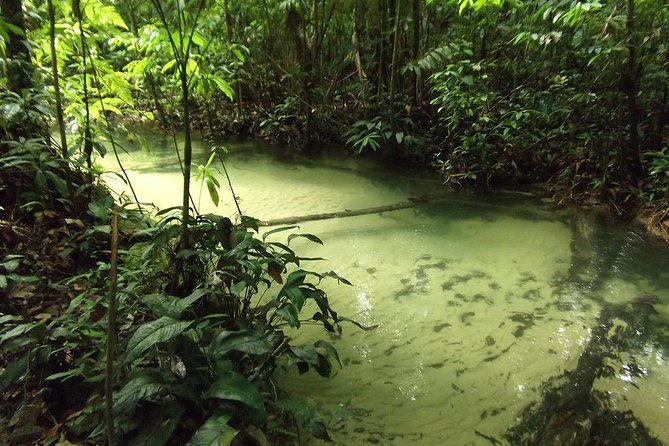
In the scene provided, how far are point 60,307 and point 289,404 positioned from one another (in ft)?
4.29

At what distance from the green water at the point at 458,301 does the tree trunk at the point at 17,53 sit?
2.91 ft

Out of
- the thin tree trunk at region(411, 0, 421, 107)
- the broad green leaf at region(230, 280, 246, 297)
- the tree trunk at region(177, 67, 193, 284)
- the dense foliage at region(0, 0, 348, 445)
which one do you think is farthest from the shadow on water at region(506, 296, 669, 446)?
the thin tree trunk at region(411, 0, 421, 107)

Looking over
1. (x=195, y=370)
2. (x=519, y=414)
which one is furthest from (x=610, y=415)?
(x=195, y=370)

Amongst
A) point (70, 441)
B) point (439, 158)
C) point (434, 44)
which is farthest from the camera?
point (434, 44)

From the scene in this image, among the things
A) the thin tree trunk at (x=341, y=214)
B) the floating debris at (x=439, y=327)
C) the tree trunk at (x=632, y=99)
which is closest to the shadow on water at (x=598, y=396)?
the floating debris at (x=439, y=327)

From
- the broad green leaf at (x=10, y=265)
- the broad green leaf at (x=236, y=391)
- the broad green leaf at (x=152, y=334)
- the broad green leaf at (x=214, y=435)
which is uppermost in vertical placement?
the broad green leaf at (x=152, y=334)

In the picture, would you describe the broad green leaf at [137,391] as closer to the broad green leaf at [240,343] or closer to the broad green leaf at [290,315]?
the broad green leaf at [240,343]

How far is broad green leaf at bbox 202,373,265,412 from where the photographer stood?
4.40 ft

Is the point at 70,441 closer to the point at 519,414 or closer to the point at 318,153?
the point at 519,414

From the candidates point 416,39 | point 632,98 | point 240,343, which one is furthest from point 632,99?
point 240,343

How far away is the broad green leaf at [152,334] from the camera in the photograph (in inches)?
53.9

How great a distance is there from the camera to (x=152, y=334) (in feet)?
4.69

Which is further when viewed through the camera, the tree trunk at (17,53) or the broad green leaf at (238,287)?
the tree trunk at (17,53)

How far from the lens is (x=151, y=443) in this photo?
4.33 feet
